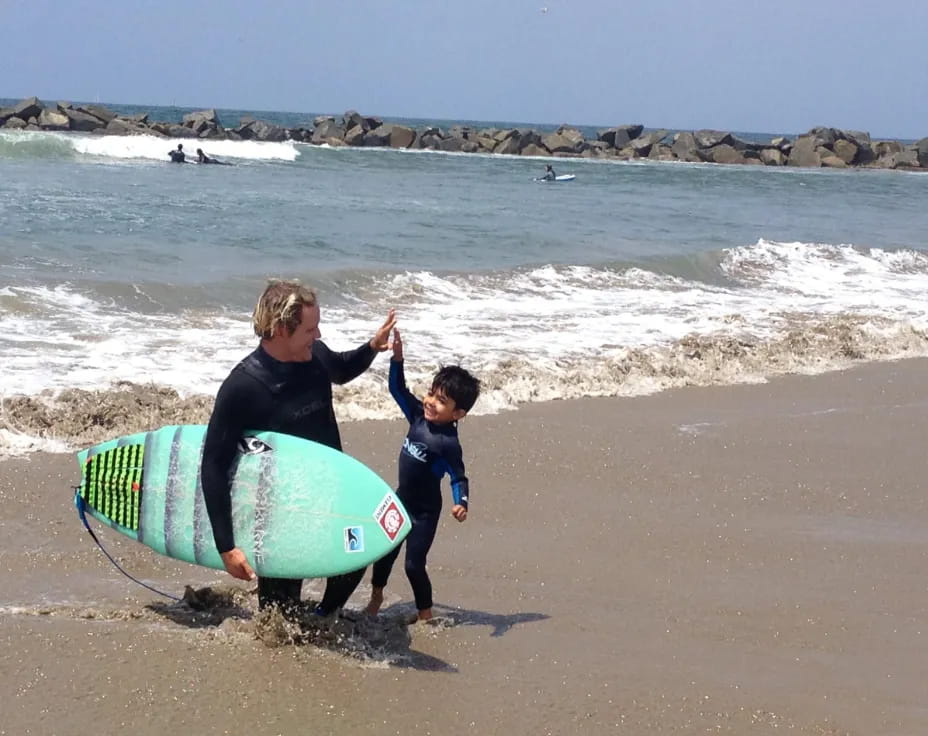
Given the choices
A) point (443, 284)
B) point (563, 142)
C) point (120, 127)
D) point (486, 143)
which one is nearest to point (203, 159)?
point (120, 127)

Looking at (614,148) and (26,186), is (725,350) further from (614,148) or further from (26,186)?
(614,148)

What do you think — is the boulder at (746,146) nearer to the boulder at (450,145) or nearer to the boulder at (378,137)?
the boulder at (450,145)

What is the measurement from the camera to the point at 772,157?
55750 mm

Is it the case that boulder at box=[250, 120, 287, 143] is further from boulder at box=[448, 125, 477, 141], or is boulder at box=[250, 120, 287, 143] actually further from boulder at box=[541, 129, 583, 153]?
boulder at box=[541, 129, 583, 153]

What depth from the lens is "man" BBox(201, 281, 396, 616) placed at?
3.53m

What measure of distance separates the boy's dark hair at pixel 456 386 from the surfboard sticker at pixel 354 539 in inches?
23.3

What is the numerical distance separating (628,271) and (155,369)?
27.1 feet

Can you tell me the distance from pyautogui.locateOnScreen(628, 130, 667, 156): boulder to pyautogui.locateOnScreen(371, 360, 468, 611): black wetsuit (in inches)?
2149

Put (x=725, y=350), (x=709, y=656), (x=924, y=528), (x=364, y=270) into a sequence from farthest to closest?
(x=364, y=270), (x=725, y=350), (x=924, y=528), (x=709, y=656)

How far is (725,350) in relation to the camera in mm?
9453

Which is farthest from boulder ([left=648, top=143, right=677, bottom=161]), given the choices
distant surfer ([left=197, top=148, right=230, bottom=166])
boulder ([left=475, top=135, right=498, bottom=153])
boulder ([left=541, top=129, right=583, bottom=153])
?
distant surfer ([left=197, top=148, right=230, bottom=166])

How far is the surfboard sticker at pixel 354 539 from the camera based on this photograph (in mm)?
3742

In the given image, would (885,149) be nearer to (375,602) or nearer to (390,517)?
(375,602)

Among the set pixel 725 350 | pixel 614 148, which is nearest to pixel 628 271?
pixel 725 350
